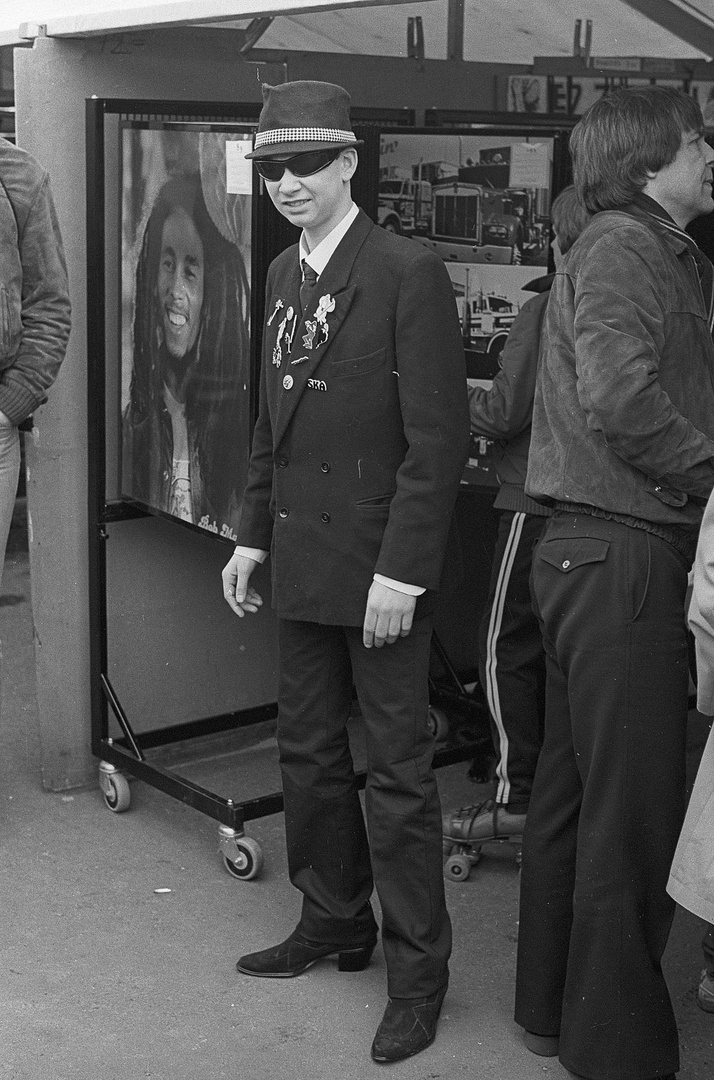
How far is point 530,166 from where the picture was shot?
4.05m

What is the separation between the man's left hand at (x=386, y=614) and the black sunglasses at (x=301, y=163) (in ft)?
2.66

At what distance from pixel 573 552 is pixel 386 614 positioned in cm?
40

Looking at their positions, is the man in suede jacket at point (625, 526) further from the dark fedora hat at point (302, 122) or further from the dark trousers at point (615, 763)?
the dark fedora hat at point (302, 122)

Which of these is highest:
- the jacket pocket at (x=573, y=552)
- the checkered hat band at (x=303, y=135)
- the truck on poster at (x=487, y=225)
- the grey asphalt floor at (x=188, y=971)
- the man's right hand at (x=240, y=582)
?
the checkered hat band at (x=303, y=135)

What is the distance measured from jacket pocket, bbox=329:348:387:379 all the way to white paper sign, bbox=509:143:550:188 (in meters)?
1.50

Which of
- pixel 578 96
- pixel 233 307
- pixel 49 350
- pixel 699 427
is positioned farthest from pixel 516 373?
pixel 578 96

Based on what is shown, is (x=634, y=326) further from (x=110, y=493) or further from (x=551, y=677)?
(x=110, y=493)

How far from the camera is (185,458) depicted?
3906 millimetres

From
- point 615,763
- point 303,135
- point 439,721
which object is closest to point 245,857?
point 439,721

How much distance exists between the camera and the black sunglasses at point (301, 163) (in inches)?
108

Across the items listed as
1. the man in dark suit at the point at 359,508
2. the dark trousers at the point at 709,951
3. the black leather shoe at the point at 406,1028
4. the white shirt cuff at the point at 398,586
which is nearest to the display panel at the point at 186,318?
the man in dark suit at the point at 359,508

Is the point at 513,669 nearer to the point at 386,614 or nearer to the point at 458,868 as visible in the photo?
the point at 458,868

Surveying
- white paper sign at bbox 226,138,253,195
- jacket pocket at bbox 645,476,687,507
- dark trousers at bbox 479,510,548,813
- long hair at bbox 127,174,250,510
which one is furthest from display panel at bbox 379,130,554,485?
jacket pocket at bbox 645,476,687,507

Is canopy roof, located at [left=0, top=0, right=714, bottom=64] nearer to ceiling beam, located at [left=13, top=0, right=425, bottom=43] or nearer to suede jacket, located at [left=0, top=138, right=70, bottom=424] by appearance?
ceiling beam, located at [left=13, top=0, right=425, bottom=43]
